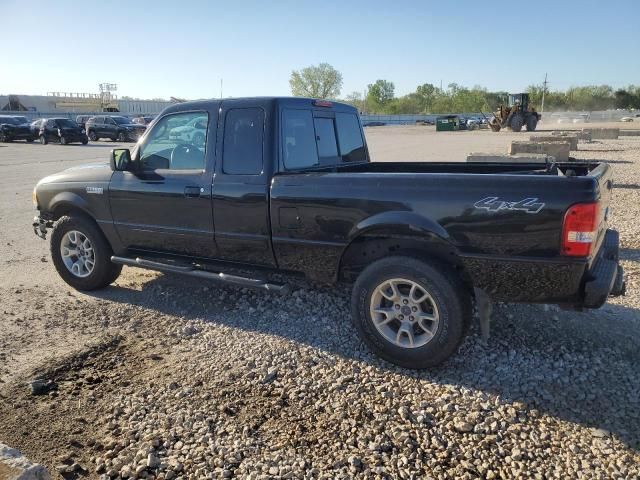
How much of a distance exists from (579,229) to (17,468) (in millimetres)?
3297

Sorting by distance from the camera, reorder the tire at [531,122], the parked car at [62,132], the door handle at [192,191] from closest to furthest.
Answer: the door handle at [192,191]
the parked car at [62,132]
the tire at [531,122]

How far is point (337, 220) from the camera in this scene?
3.89 metres

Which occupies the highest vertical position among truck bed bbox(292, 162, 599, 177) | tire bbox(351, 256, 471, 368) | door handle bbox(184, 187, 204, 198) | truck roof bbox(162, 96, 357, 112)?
truck roof bbox(162, 96, 357, 112)

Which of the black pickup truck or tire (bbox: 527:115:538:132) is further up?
tire (bbox: 527:115:538:132)

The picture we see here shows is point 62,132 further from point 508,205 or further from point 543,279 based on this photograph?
point 543,279

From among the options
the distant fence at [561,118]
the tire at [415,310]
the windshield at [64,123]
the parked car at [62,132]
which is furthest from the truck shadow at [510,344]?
the distant fence at [561,118]

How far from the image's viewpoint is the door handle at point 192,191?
180 inches

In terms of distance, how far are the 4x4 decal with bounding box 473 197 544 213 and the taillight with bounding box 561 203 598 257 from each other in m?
0.19

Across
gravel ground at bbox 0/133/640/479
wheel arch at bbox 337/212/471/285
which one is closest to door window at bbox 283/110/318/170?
A: wheel arch at bbox 337/212/471/285

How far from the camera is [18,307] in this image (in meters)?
5.04

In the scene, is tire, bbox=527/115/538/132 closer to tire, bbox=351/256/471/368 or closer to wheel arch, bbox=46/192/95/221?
wheel arch, bbox=46/192/95/221

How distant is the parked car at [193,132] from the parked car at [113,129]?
102 ft

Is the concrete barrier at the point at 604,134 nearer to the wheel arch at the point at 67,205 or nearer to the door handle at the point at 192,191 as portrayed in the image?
the door handle at the point at 192,191

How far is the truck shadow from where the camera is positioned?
330 centimetres
